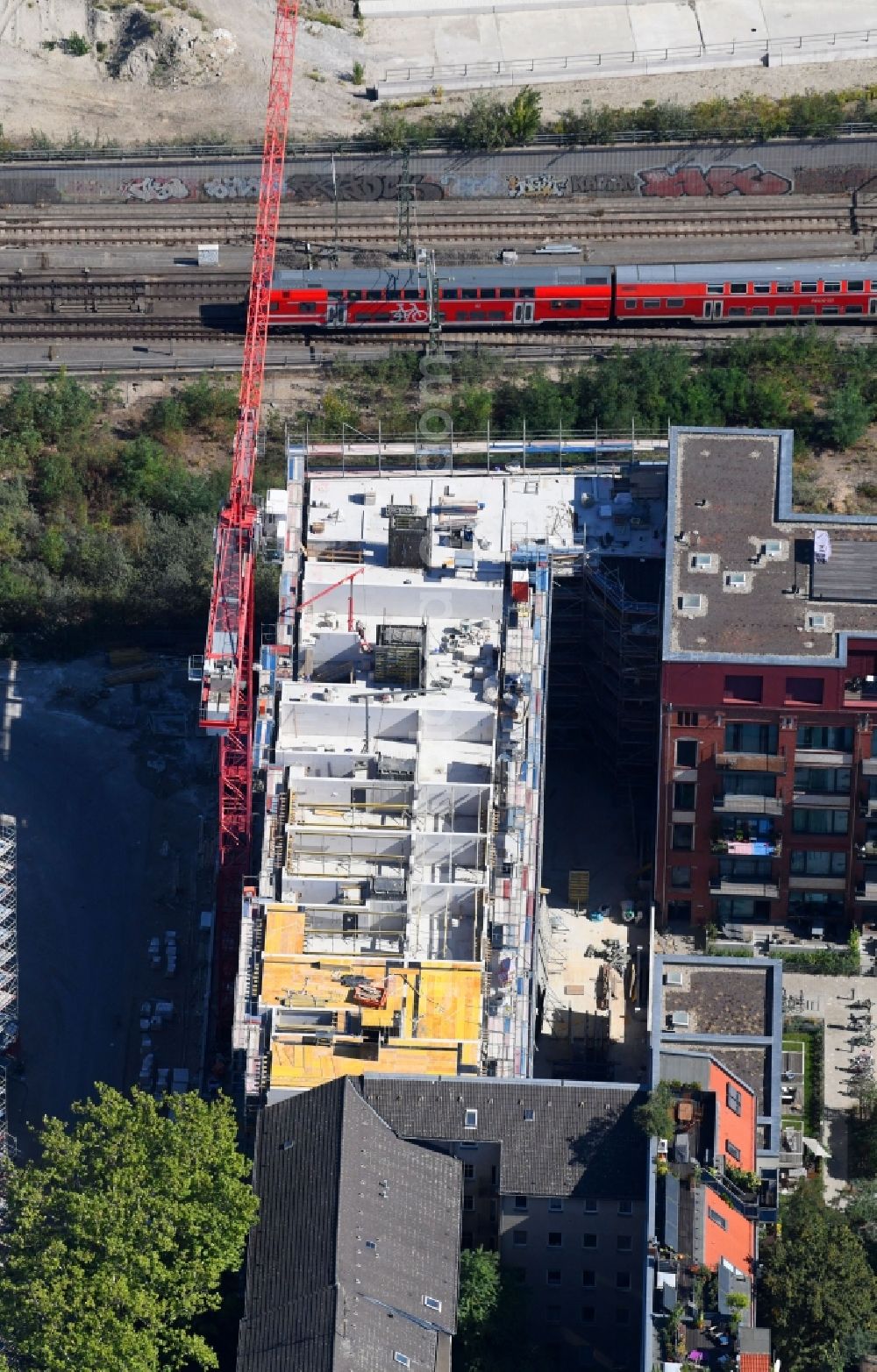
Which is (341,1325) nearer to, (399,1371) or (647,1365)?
(399,1371)

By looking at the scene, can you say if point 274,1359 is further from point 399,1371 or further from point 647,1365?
point 647,1365

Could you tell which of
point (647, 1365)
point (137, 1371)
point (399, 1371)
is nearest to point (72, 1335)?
point (137, 1371)

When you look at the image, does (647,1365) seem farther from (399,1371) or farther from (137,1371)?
(137,1371)

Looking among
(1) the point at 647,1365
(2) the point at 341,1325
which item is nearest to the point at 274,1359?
(2) the point at 341,1325

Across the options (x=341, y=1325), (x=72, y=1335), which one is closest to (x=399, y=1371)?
(x=341, y=1325)

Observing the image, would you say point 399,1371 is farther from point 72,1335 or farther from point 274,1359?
point 72,1335

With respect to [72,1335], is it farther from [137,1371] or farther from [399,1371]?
[399,1371]
